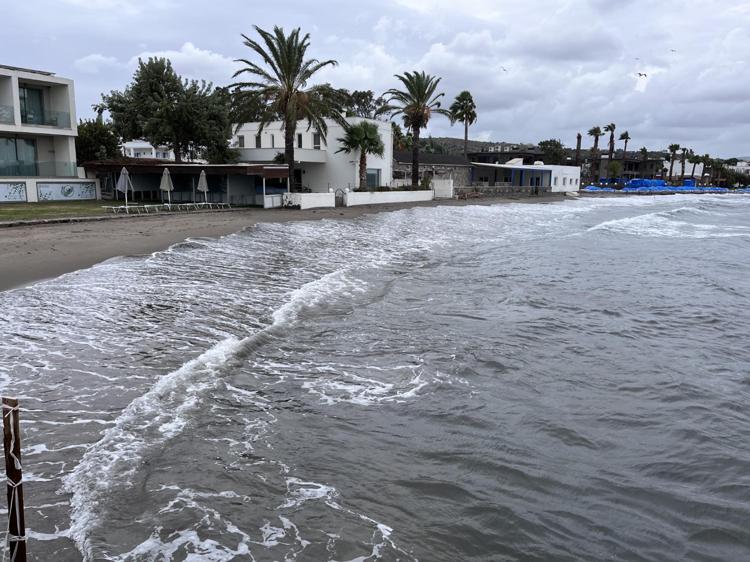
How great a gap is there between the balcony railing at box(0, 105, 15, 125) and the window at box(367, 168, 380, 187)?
2707 cm

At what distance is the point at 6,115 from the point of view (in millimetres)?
34250

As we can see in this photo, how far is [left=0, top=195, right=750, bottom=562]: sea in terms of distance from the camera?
472 cm

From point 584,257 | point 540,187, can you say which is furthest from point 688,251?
point 540,187

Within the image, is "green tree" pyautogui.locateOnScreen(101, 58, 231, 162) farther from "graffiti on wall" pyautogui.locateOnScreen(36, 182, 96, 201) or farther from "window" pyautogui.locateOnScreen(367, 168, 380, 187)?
"window" pyautogui.locateOnScreen(367, 168, 380, 187)

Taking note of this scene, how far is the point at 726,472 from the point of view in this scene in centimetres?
596

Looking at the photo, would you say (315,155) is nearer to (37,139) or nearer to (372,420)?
(37,139)

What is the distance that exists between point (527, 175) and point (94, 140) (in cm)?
5740

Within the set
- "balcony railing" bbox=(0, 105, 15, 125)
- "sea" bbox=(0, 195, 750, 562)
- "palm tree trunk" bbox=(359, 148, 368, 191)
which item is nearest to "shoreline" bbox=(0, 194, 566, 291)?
"sea" bbox=(0, 195, 750, 562)

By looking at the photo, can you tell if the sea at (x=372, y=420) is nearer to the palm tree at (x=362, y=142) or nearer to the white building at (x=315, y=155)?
the palm tree at (x=362, y=142)

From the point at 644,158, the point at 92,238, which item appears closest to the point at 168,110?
the point at 92,238

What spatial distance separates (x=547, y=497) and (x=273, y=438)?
2.87 meters

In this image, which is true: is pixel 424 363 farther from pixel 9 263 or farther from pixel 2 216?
pixel 2 216

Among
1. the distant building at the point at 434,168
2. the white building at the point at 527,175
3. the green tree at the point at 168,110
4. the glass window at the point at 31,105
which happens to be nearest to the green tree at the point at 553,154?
the white building at the point at 527,175

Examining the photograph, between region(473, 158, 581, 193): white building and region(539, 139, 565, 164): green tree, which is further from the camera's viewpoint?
region(539, 139, 565, 164): green tree
